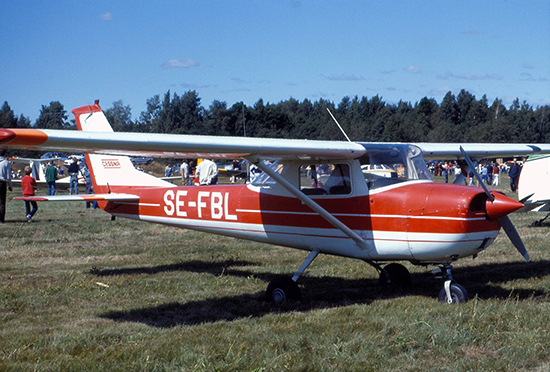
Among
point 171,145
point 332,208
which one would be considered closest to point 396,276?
point 332,208

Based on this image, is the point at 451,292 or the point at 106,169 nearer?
the point at 451,292

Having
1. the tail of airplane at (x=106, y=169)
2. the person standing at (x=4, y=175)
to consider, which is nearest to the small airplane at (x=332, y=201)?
the tail of airplane at (x=106, y=169)

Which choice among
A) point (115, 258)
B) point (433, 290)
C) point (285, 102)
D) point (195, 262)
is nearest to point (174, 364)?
point (433, 290)

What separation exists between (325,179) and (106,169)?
426 cm

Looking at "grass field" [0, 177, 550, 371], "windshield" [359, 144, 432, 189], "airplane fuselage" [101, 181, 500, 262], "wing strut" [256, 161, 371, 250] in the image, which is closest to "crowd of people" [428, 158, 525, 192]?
"windshield" [359, 144, 432, 189]

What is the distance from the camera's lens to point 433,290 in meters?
7.46

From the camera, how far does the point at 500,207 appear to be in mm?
6027

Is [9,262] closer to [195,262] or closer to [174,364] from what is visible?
[195,262]

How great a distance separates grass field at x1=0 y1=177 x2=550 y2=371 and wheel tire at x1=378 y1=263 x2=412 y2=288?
0.19 meters

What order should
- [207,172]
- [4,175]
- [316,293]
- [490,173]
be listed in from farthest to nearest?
[490,173] < [207,172] < [4,175] < [316,293]

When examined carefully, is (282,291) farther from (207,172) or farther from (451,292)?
(207,172)

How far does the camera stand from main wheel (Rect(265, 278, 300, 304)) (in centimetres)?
690

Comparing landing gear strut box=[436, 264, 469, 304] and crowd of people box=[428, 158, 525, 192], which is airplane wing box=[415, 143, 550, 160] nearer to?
crowd of people box=[428, 158, 525, 192]

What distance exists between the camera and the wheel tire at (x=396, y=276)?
7793 millimetres
